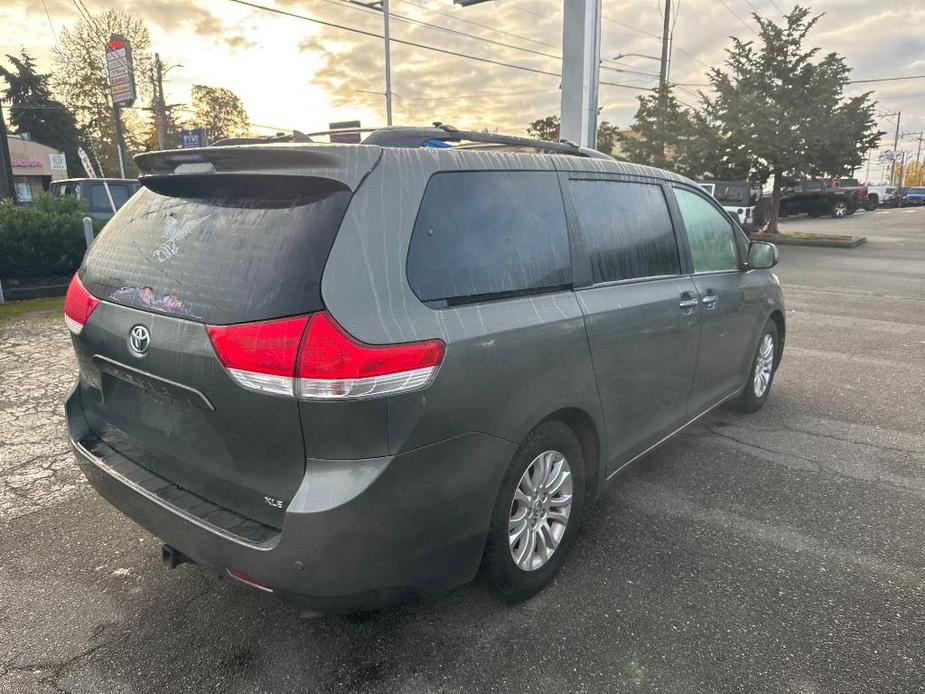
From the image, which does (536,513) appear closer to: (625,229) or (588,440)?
(588,440)

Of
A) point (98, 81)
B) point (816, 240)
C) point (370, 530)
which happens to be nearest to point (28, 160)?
point (98, 81)

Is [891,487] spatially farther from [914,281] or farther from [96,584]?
[914,281]

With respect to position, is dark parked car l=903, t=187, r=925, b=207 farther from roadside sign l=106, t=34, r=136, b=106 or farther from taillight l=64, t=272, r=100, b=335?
taillight l=64, t=272, r=100, b=335

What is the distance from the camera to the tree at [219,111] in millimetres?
48125

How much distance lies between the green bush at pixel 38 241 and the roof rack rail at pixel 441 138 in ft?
31.0

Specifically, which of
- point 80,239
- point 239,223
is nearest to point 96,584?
point 239,223

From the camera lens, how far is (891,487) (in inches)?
141

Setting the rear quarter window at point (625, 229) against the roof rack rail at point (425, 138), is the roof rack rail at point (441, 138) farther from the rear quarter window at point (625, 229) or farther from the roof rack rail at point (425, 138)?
the rear quarter window at point (625, 229)

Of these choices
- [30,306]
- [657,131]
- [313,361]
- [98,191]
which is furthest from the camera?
[657,131]

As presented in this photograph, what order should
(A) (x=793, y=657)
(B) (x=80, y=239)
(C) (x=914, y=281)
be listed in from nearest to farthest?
(A) (x=793, y=657) → (B) (x=80, y=239) → (C) (x=914, y=281)

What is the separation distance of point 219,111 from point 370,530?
5466cm

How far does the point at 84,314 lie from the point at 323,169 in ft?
4.10

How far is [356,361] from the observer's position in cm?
181

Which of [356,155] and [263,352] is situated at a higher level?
[356,155]
